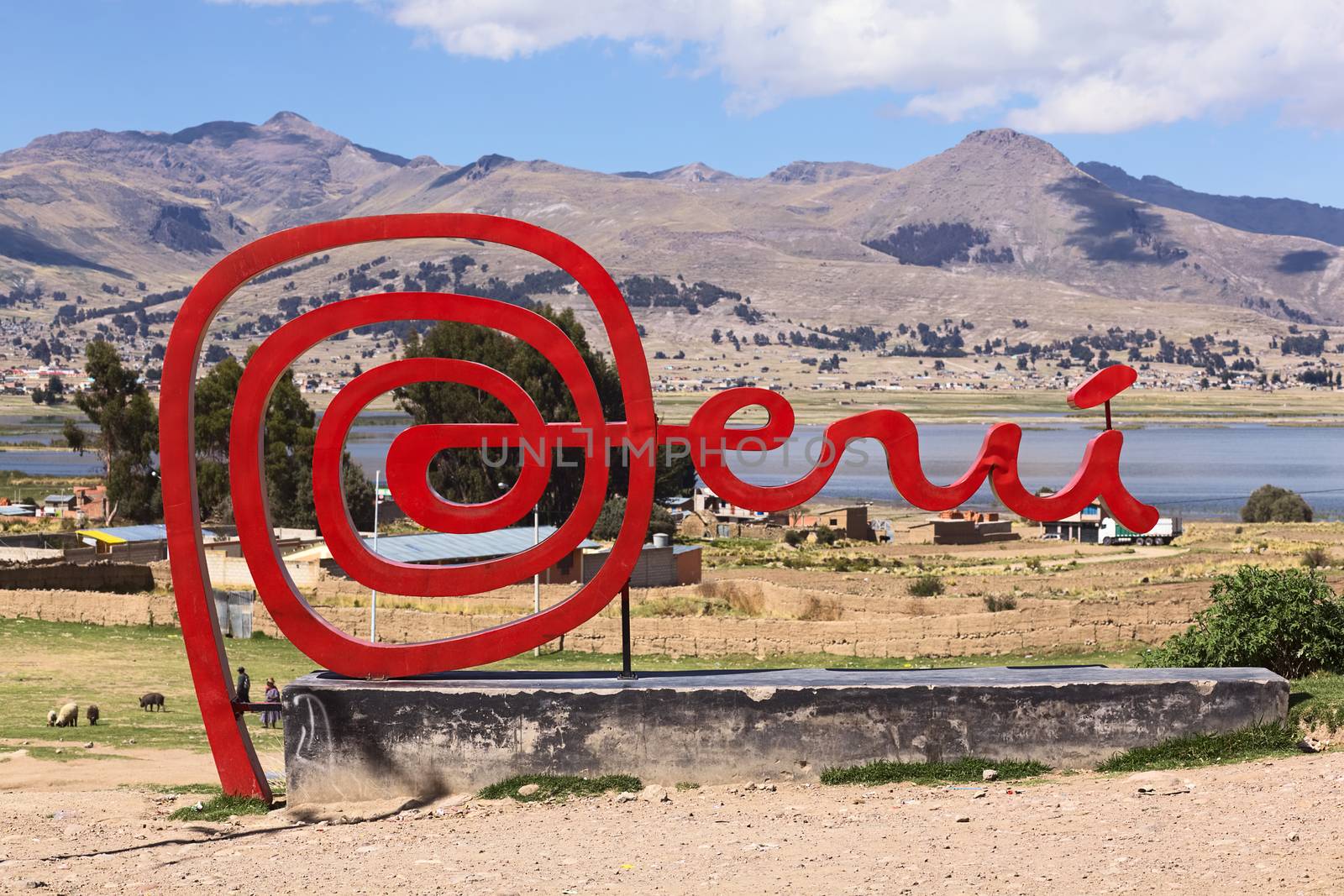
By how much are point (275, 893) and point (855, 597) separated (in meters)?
29.2

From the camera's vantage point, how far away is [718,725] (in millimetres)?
15406

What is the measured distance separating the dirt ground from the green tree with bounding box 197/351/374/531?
5053 centimetres

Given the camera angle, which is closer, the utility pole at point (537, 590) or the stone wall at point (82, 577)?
the utility pole at point (537, 590)

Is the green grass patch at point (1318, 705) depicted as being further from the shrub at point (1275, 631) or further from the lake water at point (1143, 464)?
the lake water at point (1143, 464)

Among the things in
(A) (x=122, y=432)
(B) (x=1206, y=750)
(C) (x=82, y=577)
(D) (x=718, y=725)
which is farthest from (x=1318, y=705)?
(A) (x=122, y=432)

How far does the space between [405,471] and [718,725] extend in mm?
4268

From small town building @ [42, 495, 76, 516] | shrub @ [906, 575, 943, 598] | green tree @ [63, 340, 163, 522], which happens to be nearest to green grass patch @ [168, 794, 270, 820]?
shrub @ [906, 575, 943, 598]

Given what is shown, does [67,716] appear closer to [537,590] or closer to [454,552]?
[537,590]

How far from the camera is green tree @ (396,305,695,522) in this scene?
6675cm

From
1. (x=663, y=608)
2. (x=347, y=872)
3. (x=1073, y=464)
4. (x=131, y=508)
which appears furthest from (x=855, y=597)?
(x=1073, y=464)

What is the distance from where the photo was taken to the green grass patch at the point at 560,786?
15.3 meters

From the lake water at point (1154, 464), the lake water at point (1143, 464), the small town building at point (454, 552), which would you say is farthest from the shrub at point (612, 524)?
the lake water at point (1143, 464)

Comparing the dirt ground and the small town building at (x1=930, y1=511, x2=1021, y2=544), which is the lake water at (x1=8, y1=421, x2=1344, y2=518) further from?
the dirt ground

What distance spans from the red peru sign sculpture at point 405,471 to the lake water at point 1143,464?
7120 cm
